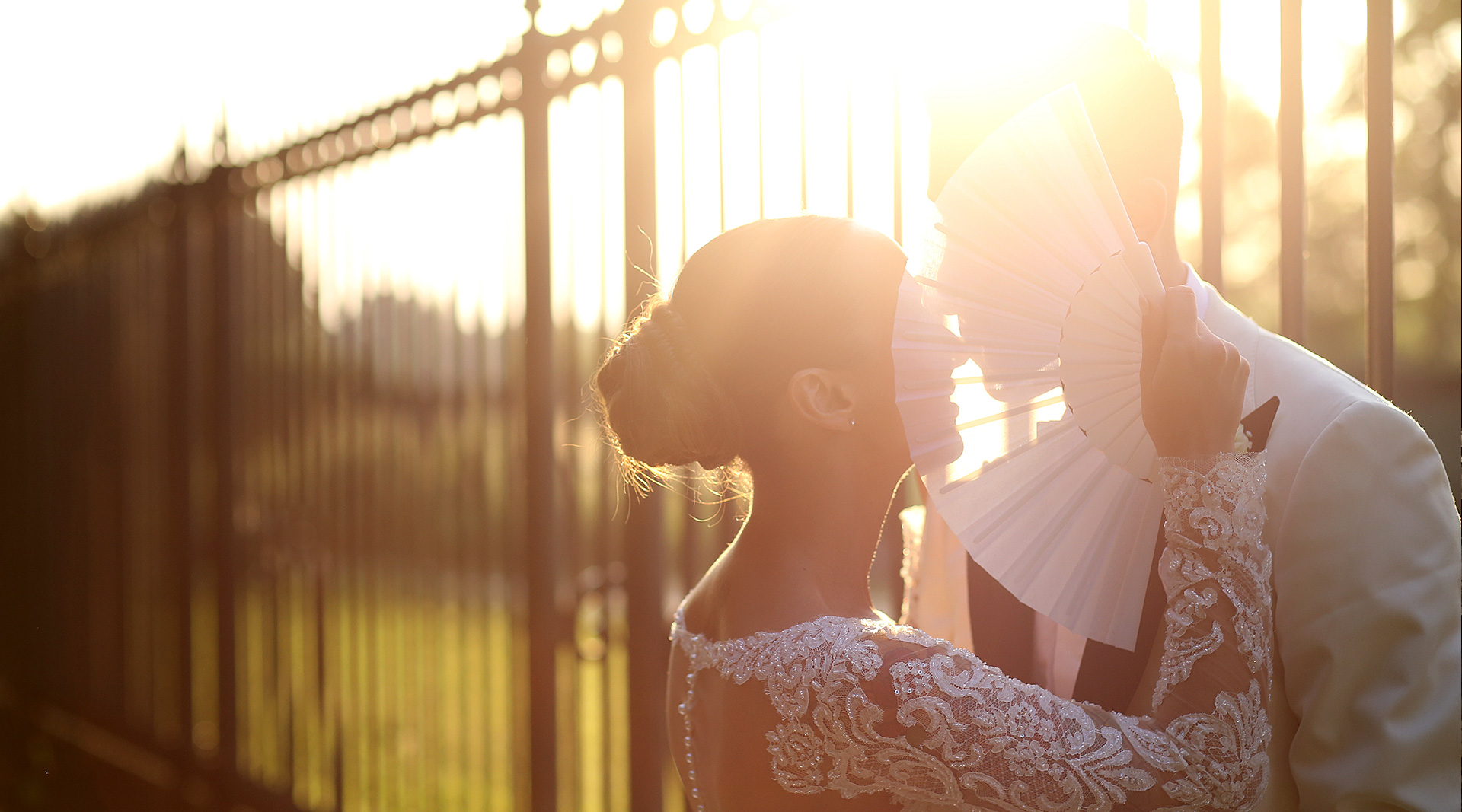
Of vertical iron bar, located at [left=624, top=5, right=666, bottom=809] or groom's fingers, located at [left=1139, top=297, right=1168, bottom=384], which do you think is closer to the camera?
groom's fingers, located at [left=1139, top=297, right=1168, bottom=384]

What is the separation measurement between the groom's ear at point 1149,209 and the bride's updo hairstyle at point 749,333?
43cm

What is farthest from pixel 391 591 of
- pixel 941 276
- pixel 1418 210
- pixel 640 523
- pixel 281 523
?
pixel 1418 210

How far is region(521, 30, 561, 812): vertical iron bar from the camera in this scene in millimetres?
3215

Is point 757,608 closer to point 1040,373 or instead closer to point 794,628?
point 794,628

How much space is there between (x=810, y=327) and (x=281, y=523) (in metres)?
4.07

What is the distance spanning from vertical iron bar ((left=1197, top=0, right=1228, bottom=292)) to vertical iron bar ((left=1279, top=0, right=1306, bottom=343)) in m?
0.11

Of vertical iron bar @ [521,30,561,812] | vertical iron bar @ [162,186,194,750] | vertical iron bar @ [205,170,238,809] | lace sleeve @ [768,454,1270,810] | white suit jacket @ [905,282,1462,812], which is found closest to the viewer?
lace sleeve @ [768,454,1270,810]

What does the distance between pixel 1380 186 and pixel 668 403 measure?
132 cm

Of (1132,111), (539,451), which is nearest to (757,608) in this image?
(1132,111)

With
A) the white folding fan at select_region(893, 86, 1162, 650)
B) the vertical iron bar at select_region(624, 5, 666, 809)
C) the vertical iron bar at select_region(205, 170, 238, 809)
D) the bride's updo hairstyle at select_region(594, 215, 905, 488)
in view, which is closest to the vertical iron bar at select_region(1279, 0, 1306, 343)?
the white folding fan at select_region(893, 86, 1162, 650)

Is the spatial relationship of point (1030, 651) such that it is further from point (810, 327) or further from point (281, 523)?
point (281, 523)

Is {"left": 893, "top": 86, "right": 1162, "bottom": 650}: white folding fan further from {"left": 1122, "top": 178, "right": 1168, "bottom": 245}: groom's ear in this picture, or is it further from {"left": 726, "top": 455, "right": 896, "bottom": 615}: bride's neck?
{"left": 1122, "top": 178, "right": 1168, "bottom": 245}: groom's ear

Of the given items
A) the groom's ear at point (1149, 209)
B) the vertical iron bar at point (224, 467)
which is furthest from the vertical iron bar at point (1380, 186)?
the vertical iron bar at point (224, 467)

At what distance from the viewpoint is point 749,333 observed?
5.33 feet
